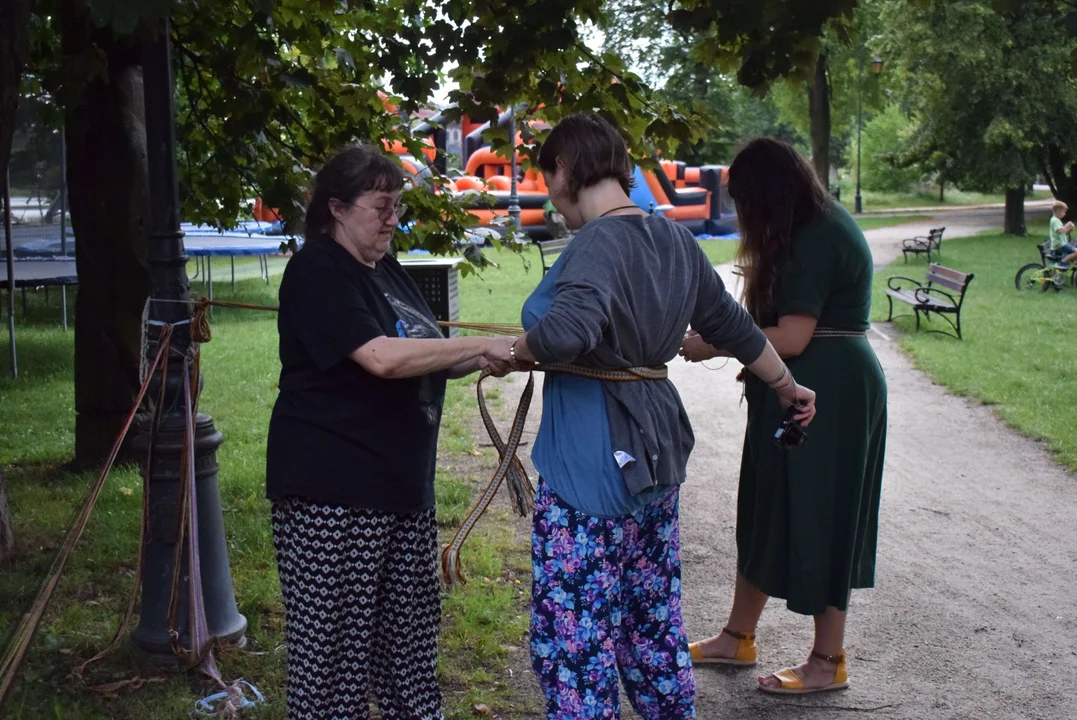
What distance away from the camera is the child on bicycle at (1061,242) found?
1861 cm

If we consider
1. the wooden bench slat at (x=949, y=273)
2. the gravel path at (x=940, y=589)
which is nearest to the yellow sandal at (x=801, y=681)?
the gravel path at (x=940, y=589)

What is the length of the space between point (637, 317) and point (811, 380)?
3.89 ft

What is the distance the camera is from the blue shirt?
9.21 ft

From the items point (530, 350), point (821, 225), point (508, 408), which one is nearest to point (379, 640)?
point (530, 350)

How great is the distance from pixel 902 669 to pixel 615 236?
7.97 ft

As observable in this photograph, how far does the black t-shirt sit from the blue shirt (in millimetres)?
407

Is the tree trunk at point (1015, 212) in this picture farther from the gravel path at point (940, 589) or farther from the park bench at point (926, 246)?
the gravel path at point (940, 589)

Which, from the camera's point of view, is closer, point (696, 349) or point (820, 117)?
point (696, 349)

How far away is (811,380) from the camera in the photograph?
12.3 feet

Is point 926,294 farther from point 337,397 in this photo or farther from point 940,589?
point 337,397

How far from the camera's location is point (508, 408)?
9.61 meters

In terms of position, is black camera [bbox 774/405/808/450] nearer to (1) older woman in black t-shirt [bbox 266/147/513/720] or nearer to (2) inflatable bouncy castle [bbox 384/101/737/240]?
(1) older woman in black t-shirt [bbox 266/147/513/720]

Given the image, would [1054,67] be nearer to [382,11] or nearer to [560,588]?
[382,11]

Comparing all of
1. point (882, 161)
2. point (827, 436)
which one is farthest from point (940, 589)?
point (882, 161)
